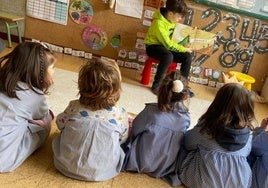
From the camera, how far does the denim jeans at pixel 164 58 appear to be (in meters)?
2.60

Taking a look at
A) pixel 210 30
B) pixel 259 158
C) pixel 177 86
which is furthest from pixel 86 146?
pixel 210 30

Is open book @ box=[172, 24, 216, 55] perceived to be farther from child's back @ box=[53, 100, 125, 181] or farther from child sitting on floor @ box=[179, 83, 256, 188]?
child's back @ box=[53, 100, 125, 181]

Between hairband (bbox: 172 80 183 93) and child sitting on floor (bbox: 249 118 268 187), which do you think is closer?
hairband (bbox: 172 80 183 93)

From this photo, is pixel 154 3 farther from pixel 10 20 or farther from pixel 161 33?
pixel 10 20

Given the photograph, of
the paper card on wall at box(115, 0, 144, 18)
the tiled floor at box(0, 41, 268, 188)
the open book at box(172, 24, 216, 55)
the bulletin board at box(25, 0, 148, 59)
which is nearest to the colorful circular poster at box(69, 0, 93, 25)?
the bulletin board at box(25, 0, 148, 59)

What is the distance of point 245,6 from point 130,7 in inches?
38.4

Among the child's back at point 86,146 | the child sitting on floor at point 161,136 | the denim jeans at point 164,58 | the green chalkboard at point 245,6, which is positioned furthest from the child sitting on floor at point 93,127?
the green chalkboard at point 245,6

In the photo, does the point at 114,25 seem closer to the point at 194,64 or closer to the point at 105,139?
the point at 194,64

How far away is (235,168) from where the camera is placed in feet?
4.63

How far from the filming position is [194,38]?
288 cm

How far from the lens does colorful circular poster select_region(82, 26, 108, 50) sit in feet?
9.77

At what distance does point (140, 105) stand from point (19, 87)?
1130 mm

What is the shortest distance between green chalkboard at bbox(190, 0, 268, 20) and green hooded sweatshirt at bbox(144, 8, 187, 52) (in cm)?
37

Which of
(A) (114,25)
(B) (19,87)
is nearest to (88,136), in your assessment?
(B) (19,87)
